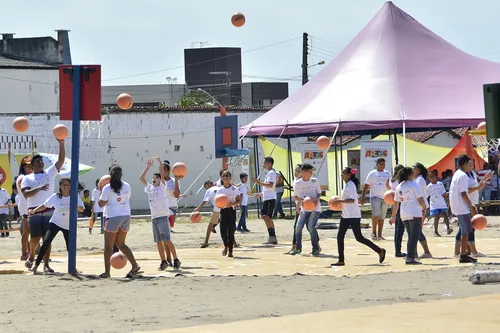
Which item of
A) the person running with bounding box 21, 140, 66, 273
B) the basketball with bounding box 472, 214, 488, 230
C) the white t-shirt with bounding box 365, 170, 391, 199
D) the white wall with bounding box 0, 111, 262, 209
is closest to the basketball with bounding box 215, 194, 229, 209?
the person running with bounding box 21, 140, 66, 273

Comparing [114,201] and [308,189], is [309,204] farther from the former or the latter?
[114,201]

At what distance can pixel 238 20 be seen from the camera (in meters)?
26.2

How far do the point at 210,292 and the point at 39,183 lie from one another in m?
4.30

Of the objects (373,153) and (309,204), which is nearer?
(309,204)

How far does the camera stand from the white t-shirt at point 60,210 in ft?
53.2

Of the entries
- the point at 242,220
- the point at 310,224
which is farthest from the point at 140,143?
the point at 310,224

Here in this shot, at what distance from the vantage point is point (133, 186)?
157 feet

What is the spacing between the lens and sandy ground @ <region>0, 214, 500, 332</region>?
11508 mm

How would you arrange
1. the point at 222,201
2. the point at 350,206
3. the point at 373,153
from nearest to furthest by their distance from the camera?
the point at 350,206, the point at 222,201, the point at 373,153

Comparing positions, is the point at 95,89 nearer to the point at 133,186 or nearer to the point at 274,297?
the point at 274,297

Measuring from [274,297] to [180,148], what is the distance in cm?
3573

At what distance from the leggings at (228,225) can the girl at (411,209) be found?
338cm

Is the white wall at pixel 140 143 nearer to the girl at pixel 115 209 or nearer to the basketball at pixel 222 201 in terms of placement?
the basketball at pixel 222 201

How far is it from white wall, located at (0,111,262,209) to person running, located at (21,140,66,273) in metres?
29.5
